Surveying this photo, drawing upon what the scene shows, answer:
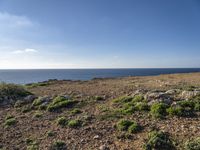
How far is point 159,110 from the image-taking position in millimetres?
11219

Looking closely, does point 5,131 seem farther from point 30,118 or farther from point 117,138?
point 117,138

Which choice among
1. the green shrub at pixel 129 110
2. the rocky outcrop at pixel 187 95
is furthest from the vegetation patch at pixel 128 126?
the rocky outcrop at pixel 187 95

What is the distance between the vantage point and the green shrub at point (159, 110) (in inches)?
429

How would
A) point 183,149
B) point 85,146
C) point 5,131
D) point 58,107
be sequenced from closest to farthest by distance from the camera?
1. point 183,149
2. point 85,146
3. point 5,131
4. point 58,107

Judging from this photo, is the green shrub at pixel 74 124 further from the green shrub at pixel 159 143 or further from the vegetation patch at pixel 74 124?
the green shrub at pixel 159 143

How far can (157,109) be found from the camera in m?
11.3

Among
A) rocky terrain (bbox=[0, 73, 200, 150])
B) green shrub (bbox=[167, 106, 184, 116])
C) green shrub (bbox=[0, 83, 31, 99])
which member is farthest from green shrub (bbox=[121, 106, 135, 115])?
green shrub (bbox=[0, 83, 31, 99])

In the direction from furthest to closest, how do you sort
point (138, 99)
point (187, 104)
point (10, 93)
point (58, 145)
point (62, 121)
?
point (10, 93)
point (138, 99)
point (62, 121)
point (187, 104)
point (58, 145)

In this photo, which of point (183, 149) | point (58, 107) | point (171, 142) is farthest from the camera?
point (58, 107)

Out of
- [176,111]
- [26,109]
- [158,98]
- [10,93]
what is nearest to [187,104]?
[176,111]

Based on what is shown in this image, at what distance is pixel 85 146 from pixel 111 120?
2383 mm

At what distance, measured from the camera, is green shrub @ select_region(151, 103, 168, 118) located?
35.8 feet

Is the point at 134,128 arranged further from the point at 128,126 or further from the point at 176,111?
the point at 176,111

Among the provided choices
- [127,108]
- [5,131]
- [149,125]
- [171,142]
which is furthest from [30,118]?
[171,142]
